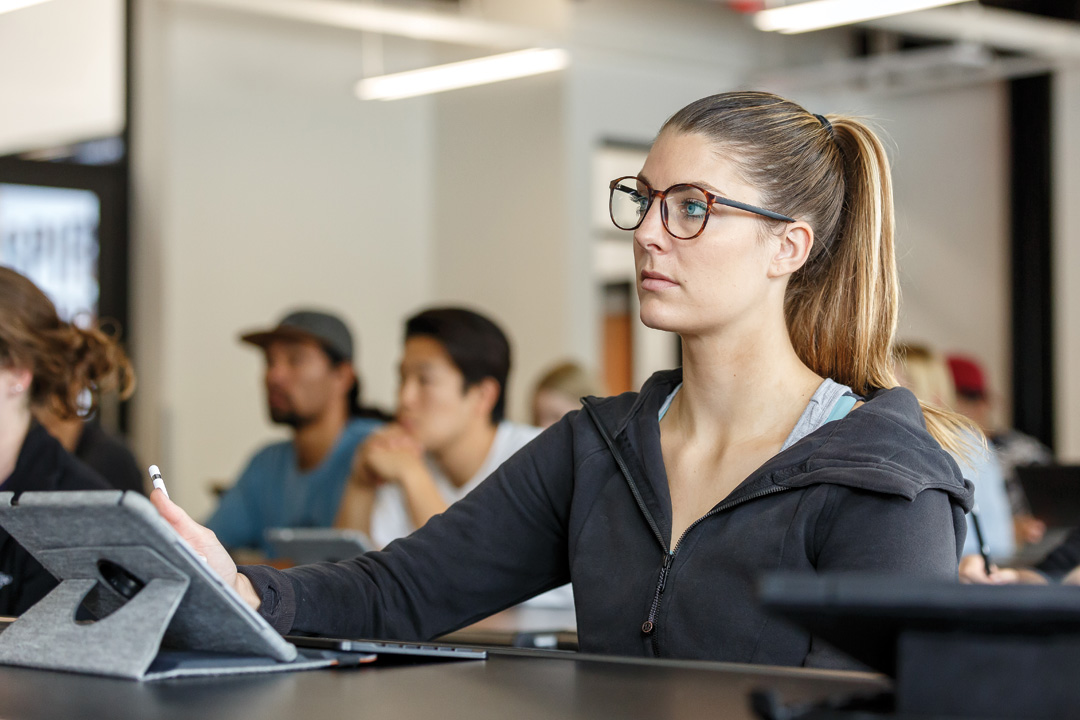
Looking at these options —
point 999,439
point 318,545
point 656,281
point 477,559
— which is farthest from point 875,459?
point 999,439

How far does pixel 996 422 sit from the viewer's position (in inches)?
299

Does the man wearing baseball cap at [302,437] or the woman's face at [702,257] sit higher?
the woman's face at [702,257]

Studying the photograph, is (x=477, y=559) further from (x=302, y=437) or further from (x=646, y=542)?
(x=302, y=437)

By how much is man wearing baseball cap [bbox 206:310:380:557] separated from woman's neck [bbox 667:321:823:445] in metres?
2.64

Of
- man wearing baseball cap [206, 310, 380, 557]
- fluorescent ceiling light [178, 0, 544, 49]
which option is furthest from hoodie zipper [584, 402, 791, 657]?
fluorescent ceiling light [178, 0, 544, 49]

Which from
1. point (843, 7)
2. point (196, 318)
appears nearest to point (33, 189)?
point (196, 318)

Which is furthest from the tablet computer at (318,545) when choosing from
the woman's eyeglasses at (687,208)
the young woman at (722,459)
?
the woman's eyeglasses at (687,208)

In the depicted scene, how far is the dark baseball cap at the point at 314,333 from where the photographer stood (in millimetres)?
4328

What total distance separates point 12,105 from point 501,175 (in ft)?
8.19

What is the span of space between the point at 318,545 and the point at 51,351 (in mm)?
1140

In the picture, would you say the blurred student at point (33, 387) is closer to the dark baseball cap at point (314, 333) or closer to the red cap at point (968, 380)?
the dark baseball cap at point (314, 333)

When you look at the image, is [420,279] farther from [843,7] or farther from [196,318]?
[843,7]

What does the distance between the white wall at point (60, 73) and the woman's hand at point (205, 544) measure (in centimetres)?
540

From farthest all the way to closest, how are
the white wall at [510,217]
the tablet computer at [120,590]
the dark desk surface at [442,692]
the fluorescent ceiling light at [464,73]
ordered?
the white wall at [510,217], the fluorescent ceiling light at [464,73], the tablet computer at [120,590], the dark desk surface at [442,692]
